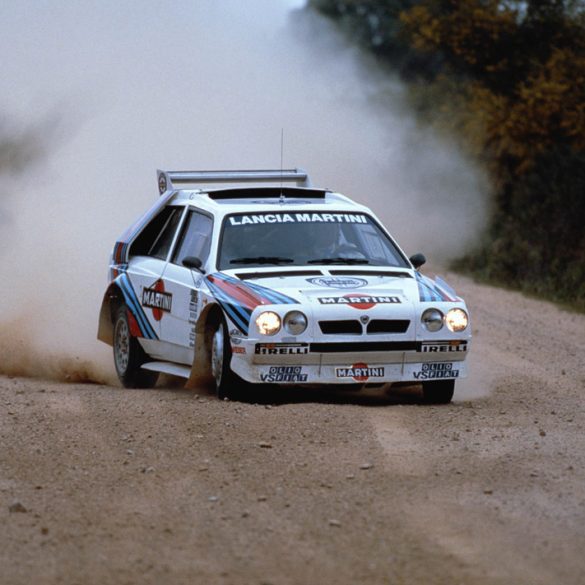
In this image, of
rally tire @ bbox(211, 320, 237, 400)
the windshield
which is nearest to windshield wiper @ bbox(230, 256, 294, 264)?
the windshield

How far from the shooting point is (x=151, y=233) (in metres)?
13.1

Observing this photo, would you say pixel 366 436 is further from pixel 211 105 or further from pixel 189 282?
pixel 211 105

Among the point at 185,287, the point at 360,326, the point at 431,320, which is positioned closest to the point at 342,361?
the point at 360,326

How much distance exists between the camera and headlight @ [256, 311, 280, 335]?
A: 405 inches

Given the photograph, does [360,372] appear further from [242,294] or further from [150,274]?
[150,274]

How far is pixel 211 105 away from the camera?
72.7 feet

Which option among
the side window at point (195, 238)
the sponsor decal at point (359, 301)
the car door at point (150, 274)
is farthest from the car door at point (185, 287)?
the sponsor decal at point (359, 301)

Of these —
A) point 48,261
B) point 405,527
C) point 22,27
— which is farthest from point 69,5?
point 405,527

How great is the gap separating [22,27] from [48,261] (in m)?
5.69

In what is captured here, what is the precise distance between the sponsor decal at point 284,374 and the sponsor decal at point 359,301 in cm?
50

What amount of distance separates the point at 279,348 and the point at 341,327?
1.54 ft

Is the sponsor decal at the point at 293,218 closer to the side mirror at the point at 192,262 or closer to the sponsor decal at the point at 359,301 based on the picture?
the side mirror at the point at 192,262

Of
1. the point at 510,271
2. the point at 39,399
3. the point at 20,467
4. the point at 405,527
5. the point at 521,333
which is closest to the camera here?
the point at 405,527

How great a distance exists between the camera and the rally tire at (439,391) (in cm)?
1103
